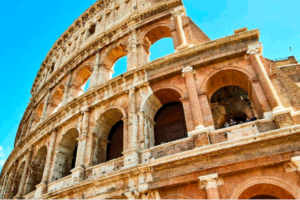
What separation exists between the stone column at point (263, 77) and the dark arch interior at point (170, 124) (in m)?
3.25

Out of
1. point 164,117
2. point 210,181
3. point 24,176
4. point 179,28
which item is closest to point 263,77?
point 210,181

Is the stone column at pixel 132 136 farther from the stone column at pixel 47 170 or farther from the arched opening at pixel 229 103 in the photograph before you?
the stone column at pixel 47 170

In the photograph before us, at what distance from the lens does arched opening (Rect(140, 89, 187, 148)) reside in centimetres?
951

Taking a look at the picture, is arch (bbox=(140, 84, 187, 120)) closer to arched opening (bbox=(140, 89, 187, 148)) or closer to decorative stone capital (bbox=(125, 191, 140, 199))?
arched opening (bbox=(140, 89, 187, 148))

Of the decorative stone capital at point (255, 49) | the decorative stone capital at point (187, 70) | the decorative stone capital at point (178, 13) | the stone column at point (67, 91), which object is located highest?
the decorative stone capital at point (178, 13)

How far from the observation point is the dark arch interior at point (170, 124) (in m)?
9.56

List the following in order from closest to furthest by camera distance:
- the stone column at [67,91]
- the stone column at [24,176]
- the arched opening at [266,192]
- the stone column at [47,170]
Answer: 1. the arched opening at [266,192]
2. the stone column at [47,170]
3. the stone column at [24,176]
4. the stone column at [67,91]

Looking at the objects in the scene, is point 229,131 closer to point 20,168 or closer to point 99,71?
point 99,71

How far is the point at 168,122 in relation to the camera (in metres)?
10.1

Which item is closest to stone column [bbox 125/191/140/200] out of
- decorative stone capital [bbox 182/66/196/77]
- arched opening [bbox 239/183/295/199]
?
arched opening [bbox 239/183/295/199]

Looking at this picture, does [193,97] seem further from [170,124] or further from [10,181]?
[10,181]

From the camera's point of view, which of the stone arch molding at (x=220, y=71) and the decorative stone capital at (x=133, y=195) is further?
the stone arch molding at (x=220, y=71)

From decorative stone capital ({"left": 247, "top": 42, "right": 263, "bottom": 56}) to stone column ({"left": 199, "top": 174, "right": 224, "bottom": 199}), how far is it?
4.75 meters

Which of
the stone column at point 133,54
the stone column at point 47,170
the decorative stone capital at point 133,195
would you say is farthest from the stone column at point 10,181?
the decorative stone capital at point 133,195
